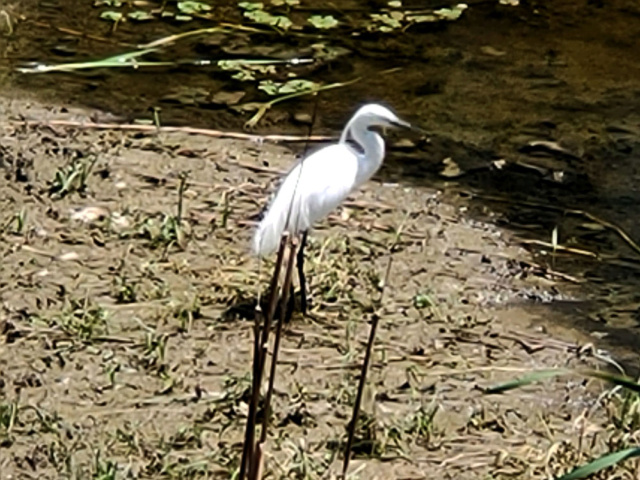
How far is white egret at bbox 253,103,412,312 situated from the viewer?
14.4 feet

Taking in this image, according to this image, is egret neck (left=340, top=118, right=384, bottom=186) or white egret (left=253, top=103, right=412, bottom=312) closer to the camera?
white egret (left=253, top=103, right=412, bottom=312)

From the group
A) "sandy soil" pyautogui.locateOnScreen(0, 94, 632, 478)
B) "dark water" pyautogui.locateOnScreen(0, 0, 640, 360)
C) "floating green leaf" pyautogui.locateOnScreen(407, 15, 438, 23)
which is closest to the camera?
"sandy soil" pyautogui.locateOnScreen(0, 94, 632, 478)

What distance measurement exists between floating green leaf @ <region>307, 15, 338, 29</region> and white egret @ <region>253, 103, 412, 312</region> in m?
2.08

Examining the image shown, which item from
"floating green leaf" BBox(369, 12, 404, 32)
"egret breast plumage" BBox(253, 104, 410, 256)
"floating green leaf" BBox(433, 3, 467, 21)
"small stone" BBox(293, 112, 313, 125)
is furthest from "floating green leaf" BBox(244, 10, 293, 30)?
"egret breast plumage" BBox(253, 104, 410, 256)

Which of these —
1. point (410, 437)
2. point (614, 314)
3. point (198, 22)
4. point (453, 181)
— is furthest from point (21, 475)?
point (198, 22)

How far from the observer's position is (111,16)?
6.93 meters

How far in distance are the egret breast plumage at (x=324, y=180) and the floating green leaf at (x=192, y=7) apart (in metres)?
2.20

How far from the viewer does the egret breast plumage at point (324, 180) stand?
173 inches

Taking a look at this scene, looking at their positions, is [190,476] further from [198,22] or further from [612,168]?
[198,22]

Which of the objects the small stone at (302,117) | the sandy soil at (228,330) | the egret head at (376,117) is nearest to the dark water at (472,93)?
the small stone at (302,117)

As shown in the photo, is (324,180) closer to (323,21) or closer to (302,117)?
(302,117)

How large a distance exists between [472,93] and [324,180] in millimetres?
2134

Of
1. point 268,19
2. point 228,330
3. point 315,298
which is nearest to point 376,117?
point 315,298

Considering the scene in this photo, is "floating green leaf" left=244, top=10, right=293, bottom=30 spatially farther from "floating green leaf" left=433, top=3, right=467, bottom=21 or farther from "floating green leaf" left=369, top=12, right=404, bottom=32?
"floating green leaf" left=433, top=3, right=467, bottom=21
